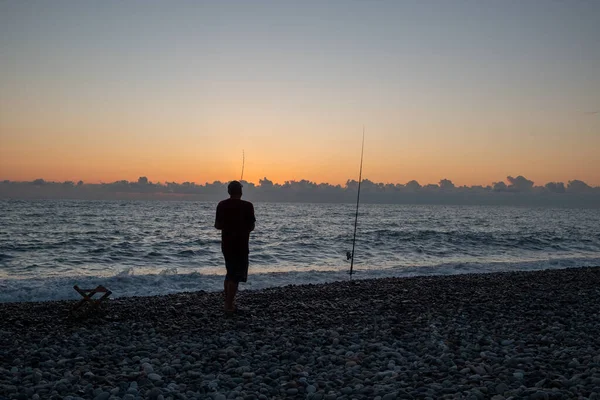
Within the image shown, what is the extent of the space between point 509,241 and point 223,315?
101ft

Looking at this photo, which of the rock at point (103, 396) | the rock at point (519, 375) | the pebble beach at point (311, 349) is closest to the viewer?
the rock at point (103, 396)

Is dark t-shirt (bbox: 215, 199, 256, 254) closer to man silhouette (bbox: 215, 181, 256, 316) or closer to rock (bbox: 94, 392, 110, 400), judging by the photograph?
man silhouette (bbox: 215, 181, 256, 316)

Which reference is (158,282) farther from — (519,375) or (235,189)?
(519,375)

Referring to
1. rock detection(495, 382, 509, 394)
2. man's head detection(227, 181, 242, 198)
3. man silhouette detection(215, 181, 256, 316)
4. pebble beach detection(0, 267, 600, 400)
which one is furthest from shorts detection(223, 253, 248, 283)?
rock detection(495, 382, 509, 394)

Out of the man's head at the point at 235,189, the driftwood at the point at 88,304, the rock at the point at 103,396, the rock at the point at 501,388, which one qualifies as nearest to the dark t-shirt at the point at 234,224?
the man's head at the point at 235,189

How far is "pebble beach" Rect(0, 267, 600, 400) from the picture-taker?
4879mm

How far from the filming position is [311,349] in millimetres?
6344

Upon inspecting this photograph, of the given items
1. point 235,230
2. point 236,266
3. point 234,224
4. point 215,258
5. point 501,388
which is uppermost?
point 234,224

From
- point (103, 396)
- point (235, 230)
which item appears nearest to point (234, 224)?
point (235, 230)

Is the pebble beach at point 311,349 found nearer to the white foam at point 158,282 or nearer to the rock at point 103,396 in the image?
the rock at point 103,396

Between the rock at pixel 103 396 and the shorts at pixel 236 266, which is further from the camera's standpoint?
the shorts at pixel 236 266

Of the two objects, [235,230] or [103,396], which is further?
[235,230]

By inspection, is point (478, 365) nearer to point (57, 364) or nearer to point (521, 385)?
point (521, 385)

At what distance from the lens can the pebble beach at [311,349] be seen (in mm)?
4879
